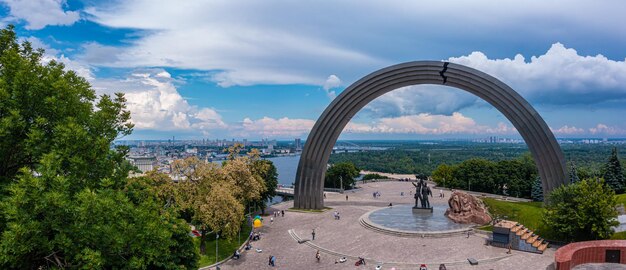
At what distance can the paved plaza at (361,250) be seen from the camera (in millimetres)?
25766

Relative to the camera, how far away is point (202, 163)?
1189 inches

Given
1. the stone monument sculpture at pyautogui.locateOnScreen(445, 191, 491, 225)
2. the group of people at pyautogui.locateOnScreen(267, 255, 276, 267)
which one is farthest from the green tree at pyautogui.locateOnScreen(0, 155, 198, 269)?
the stone monument sculpture at pyautogui.locateOnScreen(445, 191, 491, 225)

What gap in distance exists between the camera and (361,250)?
29047 mm

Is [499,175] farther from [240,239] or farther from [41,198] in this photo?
[41,198]

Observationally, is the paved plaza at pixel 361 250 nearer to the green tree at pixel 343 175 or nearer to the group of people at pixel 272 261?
the group of people at pixel 272 261

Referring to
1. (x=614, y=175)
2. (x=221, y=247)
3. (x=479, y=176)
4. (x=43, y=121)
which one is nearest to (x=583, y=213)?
(x=221, y=247)

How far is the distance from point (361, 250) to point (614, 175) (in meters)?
40.3

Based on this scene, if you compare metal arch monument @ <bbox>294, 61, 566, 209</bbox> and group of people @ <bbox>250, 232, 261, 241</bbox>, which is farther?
metal arch monument @ <bbox>294, 61, 566, 209</bbox>

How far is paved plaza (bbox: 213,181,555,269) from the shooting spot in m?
25.8

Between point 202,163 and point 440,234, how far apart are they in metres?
19.3

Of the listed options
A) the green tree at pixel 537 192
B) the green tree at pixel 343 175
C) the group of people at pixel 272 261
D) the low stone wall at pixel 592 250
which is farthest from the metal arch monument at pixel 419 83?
the green tree at pixel 343 175

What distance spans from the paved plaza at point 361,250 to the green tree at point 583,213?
2.13 m

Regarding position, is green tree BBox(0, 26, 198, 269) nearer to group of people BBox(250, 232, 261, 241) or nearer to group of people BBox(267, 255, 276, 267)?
group of people BBox(267, 255, 276, 267)

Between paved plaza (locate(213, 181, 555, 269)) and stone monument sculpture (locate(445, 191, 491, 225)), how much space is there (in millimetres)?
3078
